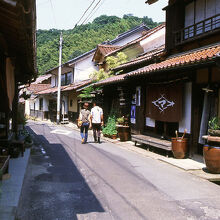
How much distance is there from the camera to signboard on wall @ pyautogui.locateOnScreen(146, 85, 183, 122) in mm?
10219

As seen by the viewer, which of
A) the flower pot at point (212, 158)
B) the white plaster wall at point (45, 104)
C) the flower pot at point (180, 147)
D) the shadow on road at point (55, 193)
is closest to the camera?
the shadow on road at point (55, 193)

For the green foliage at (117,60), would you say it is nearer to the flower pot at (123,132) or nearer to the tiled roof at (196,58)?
the flower pot at (123,132)

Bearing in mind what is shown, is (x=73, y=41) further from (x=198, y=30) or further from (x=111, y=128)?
(x=198, y=30)

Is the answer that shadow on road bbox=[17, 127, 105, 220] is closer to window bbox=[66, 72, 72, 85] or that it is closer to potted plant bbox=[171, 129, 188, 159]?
potted plant bbox=[171, 129, 188, 159]

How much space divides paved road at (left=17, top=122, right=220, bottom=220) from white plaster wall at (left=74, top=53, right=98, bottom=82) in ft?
67.7

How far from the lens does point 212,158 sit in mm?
7355

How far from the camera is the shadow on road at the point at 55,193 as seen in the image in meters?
4.62

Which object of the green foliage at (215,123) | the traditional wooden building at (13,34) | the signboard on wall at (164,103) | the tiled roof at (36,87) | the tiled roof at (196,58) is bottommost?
Answer: the green foliage at (215,123)

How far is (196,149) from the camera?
9641 millimetres

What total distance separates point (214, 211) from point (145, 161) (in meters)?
4.52

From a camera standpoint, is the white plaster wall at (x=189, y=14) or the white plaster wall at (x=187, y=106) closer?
the white plaster wall at (x=187, y=106)

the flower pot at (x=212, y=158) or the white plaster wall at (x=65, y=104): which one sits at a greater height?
the white plaster wall at (x=65, y=104)

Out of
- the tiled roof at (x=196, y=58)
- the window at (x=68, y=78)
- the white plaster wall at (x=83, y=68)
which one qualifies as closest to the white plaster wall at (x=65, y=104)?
the window at (x=68, y=78)

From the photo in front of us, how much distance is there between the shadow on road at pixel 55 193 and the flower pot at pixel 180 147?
3706 mm
